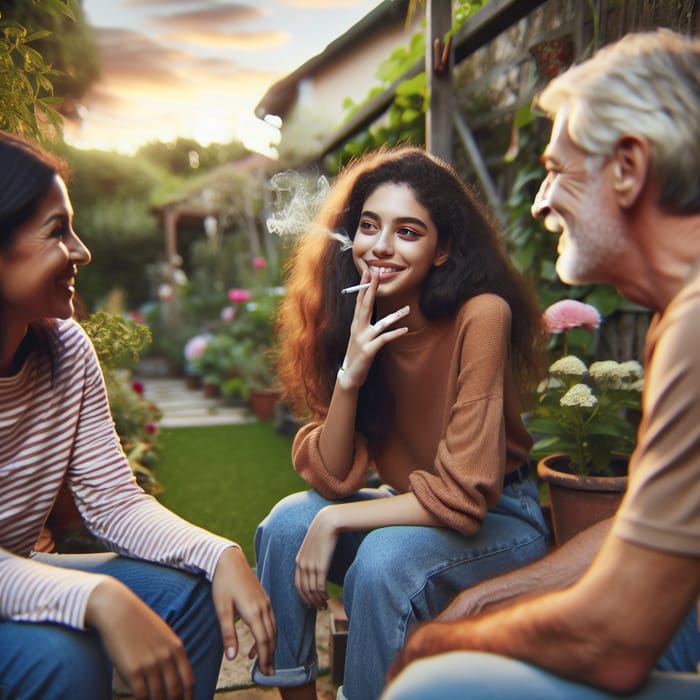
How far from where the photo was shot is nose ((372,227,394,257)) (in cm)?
184

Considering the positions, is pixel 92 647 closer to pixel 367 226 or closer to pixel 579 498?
pixel 367 226

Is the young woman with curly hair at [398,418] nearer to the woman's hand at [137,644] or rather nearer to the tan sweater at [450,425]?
the tan sweater at [450,425]

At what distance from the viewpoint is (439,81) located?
349cm

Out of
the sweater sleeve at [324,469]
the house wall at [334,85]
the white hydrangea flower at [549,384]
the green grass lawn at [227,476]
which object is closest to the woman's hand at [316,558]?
the sweater sleeve at [324,469]

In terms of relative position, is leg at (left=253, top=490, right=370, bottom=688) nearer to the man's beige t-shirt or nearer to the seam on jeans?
the seam on jeans

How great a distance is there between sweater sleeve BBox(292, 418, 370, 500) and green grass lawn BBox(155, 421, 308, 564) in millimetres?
1373

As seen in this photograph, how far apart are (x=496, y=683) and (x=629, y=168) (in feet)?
2.41

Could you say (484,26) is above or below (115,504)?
above

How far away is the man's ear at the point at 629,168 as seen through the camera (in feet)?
3.28

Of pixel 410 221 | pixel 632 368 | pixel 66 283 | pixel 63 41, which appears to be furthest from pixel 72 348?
pixel 63 41

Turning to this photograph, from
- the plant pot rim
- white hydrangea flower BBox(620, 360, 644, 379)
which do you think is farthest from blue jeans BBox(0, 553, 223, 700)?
white hydrangea flower BBox(620, 360, 644, 379)

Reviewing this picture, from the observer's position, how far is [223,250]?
1338cm

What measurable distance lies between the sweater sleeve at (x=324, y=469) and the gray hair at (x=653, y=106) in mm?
1054

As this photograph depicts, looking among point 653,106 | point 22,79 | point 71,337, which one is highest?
point 22,79
